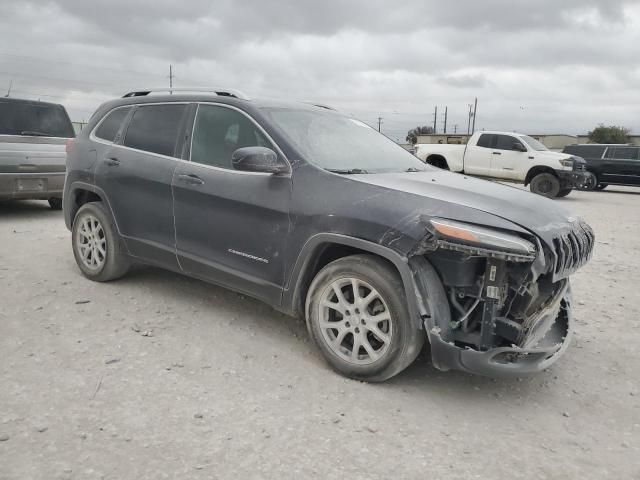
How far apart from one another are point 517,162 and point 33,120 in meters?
12.5

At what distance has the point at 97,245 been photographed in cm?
502

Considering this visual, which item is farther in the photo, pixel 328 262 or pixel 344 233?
pixel 328 262

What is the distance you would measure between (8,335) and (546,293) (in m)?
3.59

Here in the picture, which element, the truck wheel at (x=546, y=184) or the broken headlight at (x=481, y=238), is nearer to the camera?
the broken headlight at (x=481, y=238)

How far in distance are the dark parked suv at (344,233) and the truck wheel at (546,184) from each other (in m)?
12.2

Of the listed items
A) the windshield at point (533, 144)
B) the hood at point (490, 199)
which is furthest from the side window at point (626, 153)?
the hood at point (490, 199)

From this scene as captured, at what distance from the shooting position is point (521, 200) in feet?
11.3

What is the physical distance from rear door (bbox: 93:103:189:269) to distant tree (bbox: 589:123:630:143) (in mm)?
55050

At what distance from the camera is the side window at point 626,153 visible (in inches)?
747

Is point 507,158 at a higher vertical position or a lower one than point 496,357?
higher

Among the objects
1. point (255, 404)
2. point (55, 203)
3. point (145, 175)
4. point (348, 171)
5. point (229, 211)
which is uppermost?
point (348, 171)

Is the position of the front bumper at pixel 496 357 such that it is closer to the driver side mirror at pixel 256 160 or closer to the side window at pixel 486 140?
the driver side mirror at pixel 256 160

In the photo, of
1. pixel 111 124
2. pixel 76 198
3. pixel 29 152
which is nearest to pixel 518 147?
pixel 29 152

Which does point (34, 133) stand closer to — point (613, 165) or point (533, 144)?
point (533, 144)
